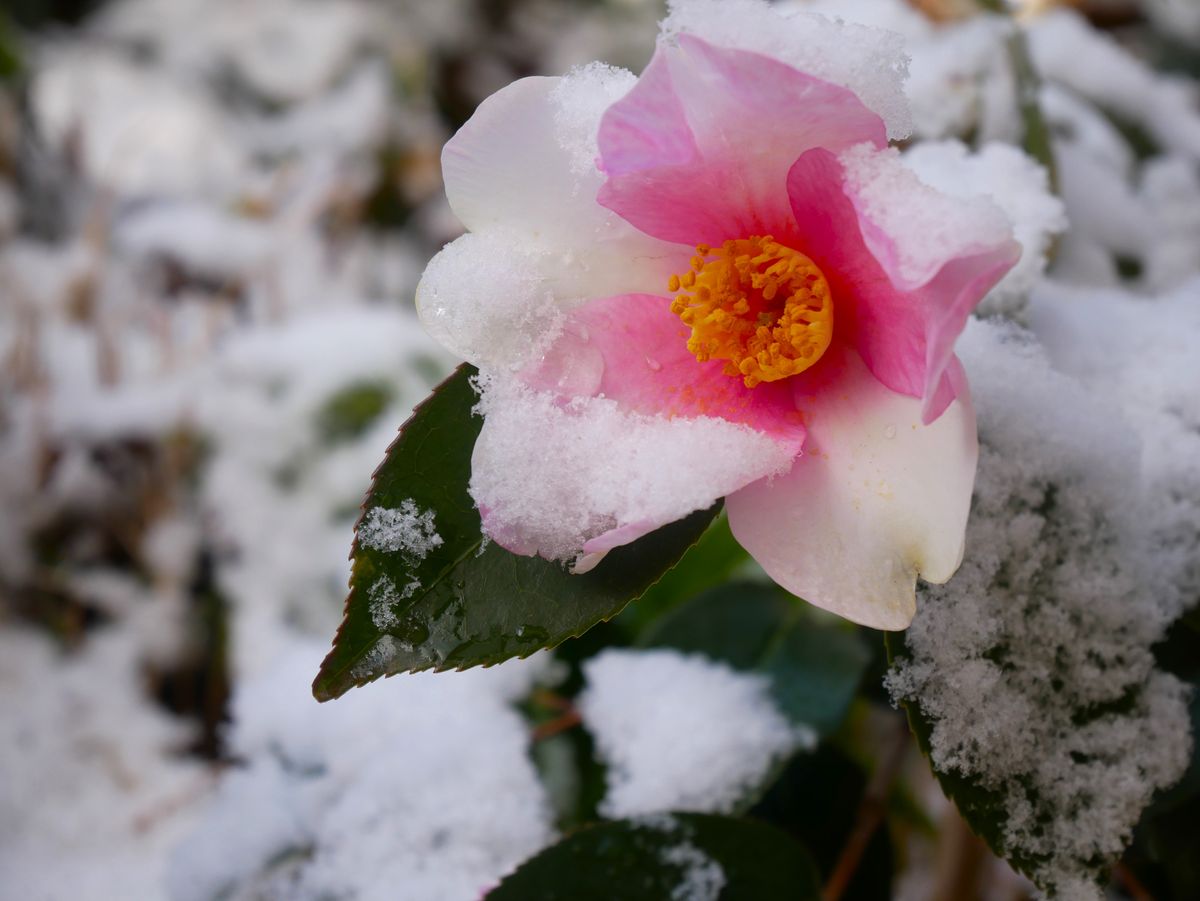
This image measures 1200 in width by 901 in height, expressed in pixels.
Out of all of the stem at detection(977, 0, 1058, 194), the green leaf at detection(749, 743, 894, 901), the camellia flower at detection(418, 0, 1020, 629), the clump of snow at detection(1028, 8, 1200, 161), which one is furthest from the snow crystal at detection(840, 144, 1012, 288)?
the clump of snow at detection(1028, 8, 1200, 161)

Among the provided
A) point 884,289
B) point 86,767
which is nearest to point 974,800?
point 884,289

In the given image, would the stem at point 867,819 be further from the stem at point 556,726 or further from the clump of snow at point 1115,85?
the clump of snow at point 1115,85

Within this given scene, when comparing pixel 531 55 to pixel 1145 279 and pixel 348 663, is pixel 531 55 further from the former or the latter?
pixel 348 663

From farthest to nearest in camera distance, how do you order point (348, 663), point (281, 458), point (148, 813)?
point (281, 458)
point (148, 813)
point (348, 663)

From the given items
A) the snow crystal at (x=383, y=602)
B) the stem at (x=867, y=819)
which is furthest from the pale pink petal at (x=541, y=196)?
the stem at (x=867, y=819)

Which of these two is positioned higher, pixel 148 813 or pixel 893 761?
pixel 893 761

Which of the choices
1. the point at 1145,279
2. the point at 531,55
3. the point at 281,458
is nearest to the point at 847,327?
the point at 1145,279
